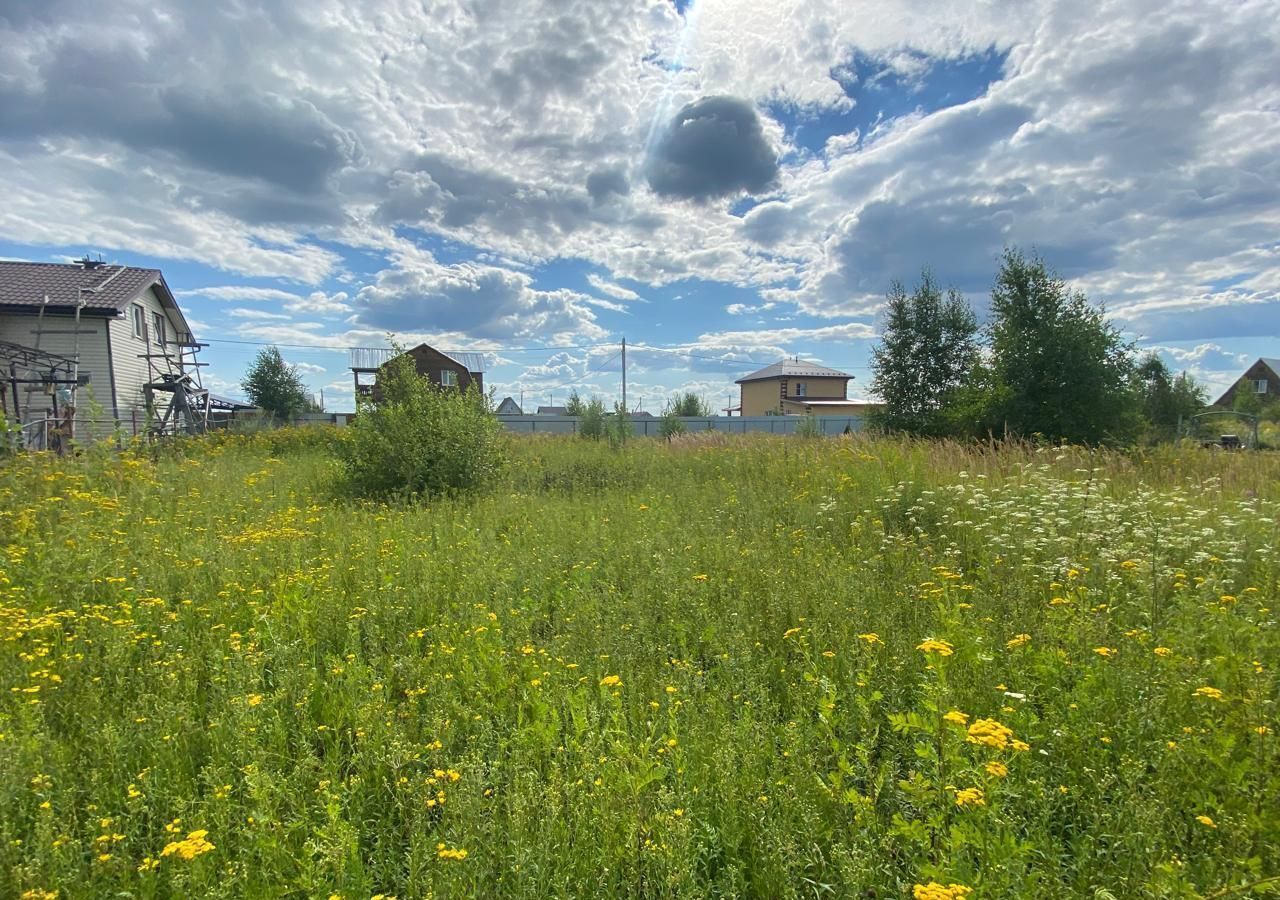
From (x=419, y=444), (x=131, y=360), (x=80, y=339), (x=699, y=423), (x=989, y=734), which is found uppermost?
(x=80, y=339)

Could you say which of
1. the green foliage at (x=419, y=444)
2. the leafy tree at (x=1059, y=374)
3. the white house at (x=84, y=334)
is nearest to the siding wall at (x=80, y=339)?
the white house at (x=84, y=334)

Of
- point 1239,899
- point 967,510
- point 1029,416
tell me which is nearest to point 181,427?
point 967,510

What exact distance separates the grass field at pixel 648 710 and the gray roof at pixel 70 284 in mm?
18556

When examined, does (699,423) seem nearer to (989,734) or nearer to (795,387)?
(795,387)

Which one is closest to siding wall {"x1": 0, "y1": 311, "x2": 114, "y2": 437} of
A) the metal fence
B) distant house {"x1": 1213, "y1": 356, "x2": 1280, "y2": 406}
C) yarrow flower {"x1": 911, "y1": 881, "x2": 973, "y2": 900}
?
the metal fence

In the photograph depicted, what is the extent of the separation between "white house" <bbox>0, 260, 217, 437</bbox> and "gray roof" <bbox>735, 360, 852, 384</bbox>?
44.5m

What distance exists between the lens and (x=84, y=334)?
1791 centimetres

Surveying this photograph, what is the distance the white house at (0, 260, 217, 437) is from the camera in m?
16.7

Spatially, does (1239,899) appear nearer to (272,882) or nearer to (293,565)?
(272,882)

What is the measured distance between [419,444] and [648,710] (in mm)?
7243

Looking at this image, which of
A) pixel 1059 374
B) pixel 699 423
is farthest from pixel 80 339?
pixel 1059 374

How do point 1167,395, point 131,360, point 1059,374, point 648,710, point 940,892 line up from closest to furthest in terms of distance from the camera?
point 940,892
point 648,710
point 1059,374
point 131,360
point 1167,395

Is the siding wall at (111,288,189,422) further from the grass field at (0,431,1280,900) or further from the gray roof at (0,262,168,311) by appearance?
the grass field at (0,431,1280,900)

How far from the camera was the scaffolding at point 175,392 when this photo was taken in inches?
767
